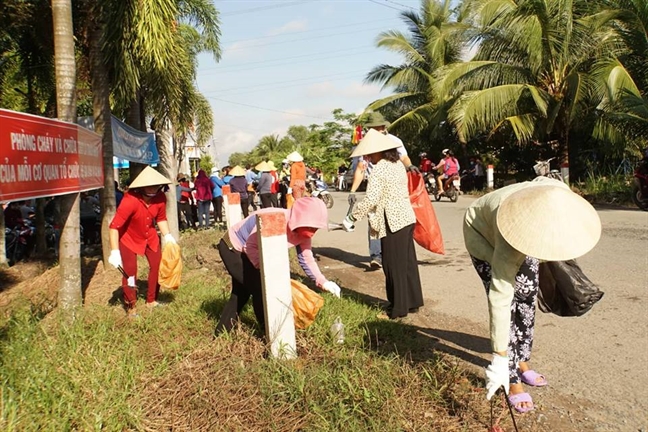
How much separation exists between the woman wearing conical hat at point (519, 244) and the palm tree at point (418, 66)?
70.8ft

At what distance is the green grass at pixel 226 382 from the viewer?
324 cm

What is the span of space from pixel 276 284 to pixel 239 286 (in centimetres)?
69

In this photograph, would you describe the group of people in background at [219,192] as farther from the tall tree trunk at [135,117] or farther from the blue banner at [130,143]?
the tall tree trunk at [135,117]

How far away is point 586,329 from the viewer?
4.82m

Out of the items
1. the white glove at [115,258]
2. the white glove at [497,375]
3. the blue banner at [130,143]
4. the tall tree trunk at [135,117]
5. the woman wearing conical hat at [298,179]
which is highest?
the tall tree trunk at [135,117]

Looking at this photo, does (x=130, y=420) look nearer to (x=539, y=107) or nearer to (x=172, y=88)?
(x=172, y=88)

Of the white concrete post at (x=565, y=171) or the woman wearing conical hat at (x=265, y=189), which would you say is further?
the white concrete post at (x=565, y=171)

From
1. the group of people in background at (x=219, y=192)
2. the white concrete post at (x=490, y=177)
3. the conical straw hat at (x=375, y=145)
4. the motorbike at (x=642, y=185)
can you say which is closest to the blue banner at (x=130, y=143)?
the group of people in background at (x=219, y=192)

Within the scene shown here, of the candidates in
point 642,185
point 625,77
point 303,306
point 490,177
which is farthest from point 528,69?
point 303,306

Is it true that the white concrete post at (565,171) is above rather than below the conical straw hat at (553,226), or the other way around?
above

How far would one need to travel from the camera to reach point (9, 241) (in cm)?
1292

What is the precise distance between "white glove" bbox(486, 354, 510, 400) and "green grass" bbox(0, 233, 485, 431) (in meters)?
0.42

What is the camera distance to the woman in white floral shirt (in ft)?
17.2

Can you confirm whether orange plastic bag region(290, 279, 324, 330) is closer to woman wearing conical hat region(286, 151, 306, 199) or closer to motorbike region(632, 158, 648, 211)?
woman wearing conical hat region(286, 151, 306, 199)
